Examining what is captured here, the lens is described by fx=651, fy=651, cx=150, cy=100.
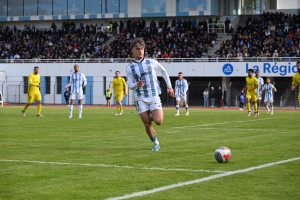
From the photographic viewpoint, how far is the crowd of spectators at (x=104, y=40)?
6253 centimetres

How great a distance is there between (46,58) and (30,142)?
51774mm

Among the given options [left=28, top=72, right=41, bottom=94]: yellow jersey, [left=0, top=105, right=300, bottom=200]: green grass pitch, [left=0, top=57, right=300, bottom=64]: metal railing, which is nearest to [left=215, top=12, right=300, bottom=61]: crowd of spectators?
[left=0, top=57, right=300, bottom=64]: metal railing

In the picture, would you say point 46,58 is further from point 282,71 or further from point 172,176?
point 172,176

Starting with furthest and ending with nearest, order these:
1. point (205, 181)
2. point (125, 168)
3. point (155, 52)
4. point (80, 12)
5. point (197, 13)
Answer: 1. point (80, 12)
2. point (197, 13)
3. point (155, 52)
4. point (125, 168)
5. point (205, 181)

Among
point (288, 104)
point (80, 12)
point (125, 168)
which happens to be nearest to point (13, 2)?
point (80, 12)

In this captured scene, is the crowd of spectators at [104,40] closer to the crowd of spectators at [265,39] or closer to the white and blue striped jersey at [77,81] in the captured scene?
the crowd of spectators at [265,39]

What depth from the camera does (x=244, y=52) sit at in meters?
57.6

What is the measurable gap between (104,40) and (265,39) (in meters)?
18.2

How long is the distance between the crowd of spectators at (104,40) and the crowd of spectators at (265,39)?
282 centimetres

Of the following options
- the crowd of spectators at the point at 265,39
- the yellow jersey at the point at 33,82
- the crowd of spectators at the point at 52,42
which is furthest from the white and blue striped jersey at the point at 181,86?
the crowd of spectators at the point at 52,42

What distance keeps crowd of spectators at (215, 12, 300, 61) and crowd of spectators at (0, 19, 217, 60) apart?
282cm

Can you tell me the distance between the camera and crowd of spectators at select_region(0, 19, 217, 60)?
62531mm

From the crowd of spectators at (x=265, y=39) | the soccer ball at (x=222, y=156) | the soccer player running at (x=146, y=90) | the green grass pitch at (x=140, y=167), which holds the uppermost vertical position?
the crowd of spectators at (x=265, y=39)

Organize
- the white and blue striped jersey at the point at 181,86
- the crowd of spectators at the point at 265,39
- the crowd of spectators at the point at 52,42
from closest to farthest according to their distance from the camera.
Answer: the white and blue striped jersey at the point at 181,86 → the crowd of spectators at the point at 265,39 → the crowd of spectators at the point at 52,42
